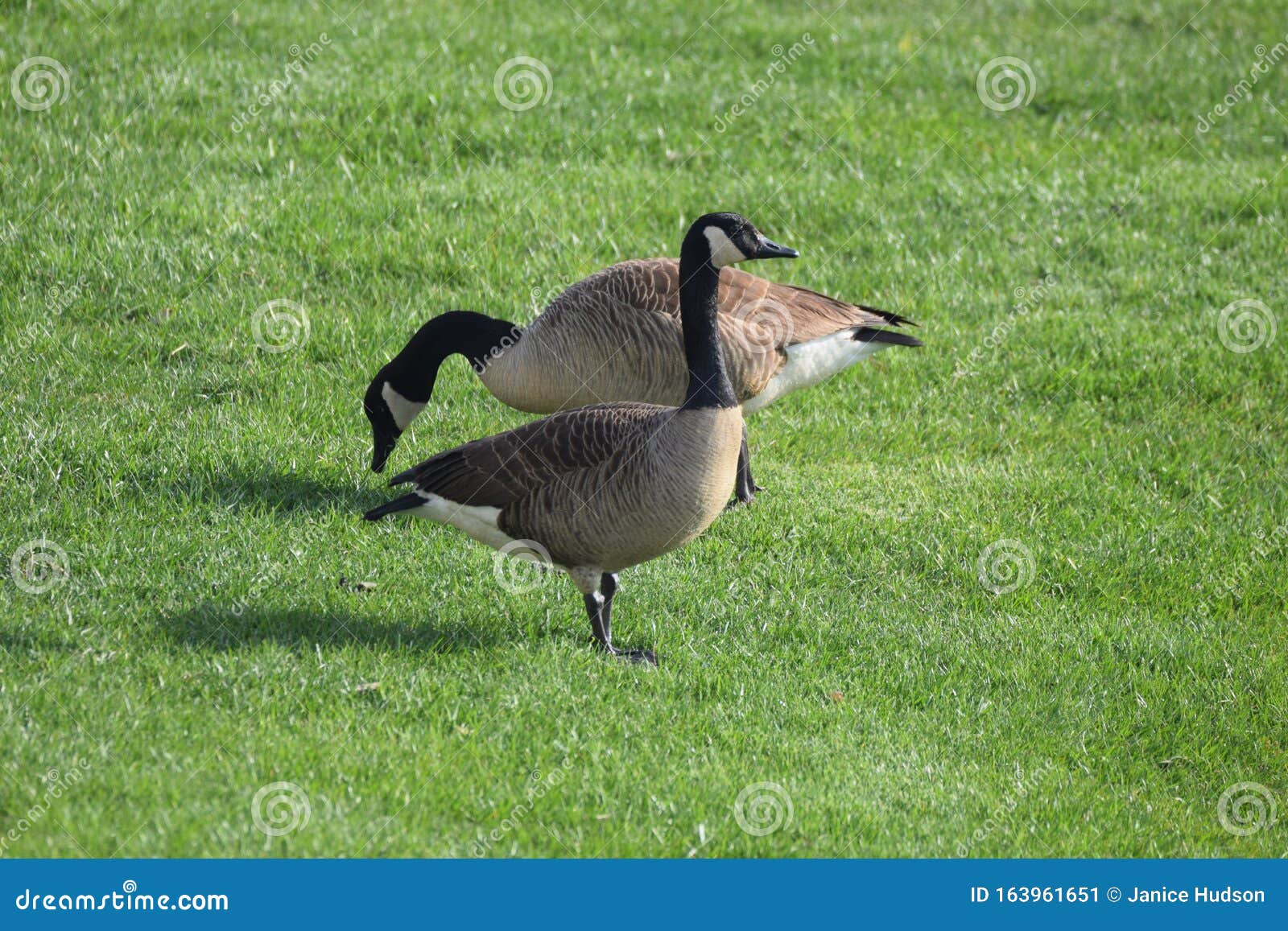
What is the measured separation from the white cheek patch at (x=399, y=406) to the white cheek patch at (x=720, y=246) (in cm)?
250

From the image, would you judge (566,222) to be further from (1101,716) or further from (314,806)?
(314,806)

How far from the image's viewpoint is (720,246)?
22.7ft

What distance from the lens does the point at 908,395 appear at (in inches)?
415

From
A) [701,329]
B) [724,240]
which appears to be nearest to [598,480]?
[701,329]

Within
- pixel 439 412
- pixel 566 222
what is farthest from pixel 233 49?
pixel 439 412

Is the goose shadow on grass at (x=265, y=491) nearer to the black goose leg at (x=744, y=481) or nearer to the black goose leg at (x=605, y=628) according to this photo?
the black goose leg at (x=605, y=628)

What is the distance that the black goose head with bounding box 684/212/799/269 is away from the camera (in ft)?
22.6

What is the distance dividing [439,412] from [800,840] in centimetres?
479

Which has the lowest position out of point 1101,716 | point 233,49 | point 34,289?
point 1101,716

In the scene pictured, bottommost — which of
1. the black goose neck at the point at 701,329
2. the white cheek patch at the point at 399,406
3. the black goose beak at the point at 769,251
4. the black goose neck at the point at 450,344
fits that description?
the white cheek patch at the point at 399,406

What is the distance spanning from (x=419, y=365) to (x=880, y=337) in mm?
3176

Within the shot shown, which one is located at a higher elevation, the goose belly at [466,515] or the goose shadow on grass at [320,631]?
the goose belly at [466,515]

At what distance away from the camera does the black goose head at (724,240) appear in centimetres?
690

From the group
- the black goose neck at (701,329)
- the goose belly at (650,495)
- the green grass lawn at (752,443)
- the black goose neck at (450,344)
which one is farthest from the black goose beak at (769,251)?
the black goose neck at (450,344)
